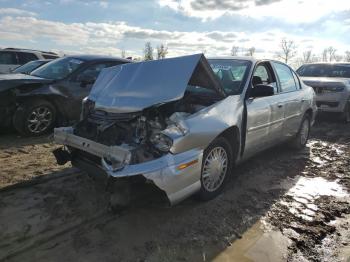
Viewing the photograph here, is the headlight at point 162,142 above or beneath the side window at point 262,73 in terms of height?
beneath

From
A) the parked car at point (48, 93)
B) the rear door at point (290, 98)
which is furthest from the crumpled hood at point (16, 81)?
the rear door at point (290, 98)

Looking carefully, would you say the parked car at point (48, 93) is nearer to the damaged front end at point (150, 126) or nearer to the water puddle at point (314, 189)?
the damaged front end at point (150, 126)

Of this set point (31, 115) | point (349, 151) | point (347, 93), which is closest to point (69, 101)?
point (31, 115)

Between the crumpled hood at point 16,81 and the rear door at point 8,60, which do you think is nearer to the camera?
the crumpled hood at point 16,81

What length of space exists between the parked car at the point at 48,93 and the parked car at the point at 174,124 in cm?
255

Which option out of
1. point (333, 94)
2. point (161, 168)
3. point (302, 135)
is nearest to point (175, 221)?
point (161, 168)

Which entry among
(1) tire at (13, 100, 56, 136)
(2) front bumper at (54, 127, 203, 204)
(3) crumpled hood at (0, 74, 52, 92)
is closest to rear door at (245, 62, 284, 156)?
(2) front bumper at (54, 127, 203, 204)

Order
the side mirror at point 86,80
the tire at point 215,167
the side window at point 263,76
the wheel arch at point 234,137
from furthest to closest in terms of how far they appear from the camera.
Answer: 1. the side mirror at point 86,80
2. the side window at point 263,76
3. the wheel arch at point 234,137
4. the tire at point 215,167

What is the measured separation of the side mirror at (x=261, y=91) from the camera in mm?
4559

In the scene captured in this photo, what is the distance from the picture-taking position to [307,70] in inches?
439

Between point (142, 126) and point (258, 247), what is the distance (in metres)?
1.59

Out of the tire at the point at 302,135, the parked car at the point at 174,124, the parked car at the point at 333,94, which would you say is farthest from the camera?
the parked car at the point at 333,94

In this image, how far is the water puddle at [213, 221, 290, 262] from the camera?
3129mm

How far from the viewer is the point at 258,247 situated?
10.8 feet
